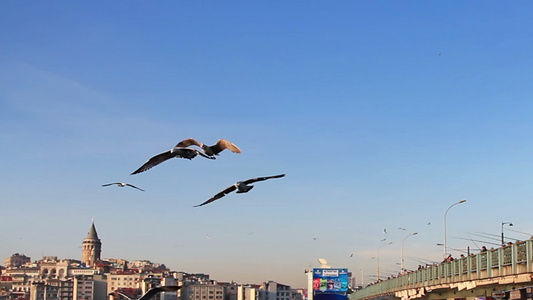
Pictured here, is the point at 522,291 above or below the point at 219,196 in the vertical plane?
below

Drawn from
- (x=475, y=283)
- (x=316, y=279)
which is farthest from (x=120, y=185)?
(x=316, y=279)

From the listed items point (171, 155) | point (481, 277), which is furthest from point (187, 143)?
point (481, 277)

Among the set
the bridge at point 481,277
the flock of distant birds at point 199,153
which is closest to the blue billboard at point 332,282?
the bridge at point 481,277

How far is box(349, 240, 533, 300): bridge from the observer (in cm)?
3569

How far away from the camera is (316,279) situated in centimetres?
17738

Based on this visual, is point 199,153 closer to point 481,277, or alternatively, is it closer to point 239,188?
point 239,188

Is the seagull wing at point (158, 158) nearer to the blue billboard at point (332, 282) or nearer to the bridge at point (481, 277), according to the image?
the bridge at point (481, 277)

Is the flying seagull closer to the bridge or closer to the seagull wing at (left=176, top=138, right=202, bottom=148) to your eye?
the seagull wing at (left=176, top=138, right=202, bottom=148)

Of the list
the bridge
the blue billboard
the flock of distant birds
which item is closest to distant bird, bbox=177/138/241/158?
the flock of distant birds

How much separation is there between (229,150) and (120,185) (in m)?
6.14

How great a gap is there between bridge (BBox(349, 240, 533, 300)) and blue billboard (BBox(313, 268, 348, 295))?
106 m

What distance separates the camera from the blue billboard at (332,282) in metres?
177

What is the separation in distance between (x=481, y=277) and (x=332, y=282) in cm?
13680

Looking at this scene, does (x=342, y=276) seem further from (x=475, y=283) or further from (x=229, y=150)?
(x=229, y=150)
